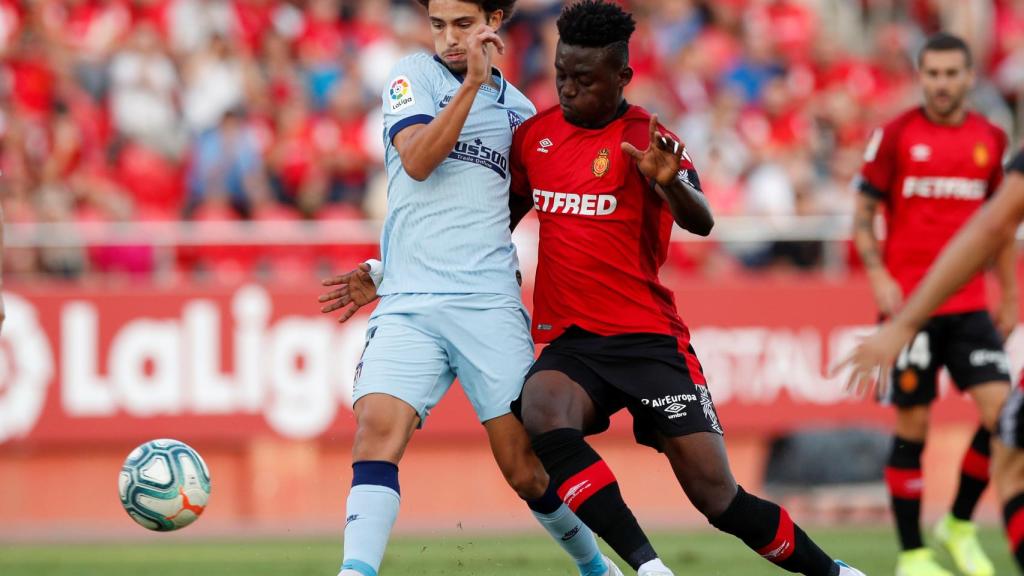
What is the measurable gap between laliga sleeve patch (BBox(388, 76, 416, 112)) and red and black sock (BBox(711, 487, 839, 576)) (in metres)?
2.08

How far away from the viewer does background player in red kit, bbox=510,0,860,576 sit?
6.08m

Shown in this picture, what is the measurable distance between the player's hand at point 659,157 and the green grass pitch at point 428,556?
3.29 m

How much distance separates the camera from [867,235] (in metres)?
8.87

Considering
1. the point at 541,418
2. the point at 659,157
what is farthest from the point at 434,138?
the point at 541,418

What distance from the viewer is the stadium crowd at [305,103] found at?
13992 millimetres

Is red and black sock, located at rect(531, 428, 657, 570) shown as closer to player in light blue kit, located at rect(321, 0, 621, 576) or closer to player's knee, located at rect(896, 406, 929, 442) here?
player in light blue kit, located at rect(321, 0, 621, 576)

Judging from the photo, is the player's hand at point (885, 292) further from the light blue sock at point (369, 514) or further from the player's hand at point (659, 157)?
the light blue sock at point (369, 514)

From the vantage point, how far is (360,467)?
611cm

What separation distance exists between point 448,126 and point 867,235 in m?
3.65

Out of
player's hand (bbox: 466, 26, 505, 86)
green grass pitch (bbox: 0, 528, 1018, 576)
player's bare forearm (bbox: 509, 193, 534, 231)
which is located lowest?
green grass pitch (bbox: 0, 528, 1018, 576)

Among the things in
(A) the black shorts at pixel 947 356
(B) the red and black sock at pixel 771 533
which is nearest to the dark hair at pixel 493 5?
(B) the red and black sock at pixel 771 533

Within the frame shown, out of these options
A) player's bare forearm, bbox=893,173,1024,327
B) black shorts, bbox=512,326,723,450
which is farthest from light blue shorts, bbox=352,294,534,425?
player's bare forearm, bbox=893,173,1024,327

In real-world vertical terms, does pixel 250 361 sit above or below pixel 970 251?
below

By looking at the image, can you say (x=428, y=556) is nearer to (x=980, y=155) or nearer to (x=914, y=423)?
(x=914, y=423)
